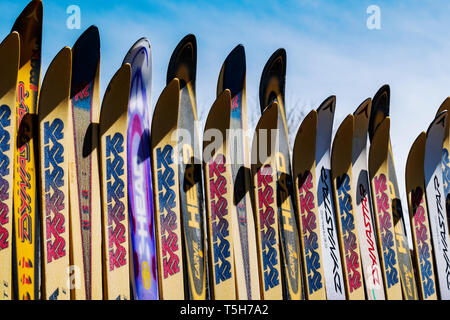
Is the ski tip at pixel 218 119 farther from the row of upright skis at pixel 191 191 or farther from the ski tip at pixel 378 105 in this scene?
the ski tip at pixel 378 105

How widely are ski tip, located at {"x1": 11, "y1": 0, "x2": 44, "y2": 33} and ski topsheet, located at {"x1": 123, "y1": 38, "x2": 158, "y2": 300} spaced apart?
930 millimetres

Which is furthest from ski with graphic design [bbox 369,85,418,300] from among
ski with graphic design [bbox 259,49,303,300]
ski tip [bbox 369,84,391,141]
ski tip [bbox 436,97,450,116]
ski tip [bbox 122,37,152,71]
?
ski tip [bbox 122,37,152,71]

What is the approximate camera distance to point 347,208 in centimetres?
676

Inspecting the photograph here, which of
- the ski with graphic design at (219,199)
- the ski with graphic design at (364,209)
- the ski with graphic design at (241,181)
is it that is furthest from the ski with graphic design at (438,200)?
the ski with graphic design at (219,199)

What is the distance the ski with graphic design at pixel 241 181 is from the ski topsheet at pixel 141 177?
0.81 meters

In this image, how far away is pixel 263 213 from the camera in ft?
Result: 20.1

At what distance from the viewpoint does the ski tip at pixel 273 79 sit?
6758 mm

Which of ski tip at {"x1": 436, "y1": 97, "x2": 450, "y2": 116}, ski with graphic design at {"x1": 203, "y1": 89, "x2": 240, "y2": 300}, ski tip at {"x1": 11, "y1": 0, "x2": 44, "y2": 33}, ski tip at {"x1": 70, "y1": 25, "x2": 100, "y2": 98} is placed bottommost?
ski with graphic design at {"x1": 203, "y1": 89, "x2": 240, "y2": 300}

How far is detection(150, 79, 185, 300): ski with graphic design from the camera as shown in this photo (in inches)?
212

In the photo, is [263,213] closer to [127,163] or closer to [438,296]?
[127,163]

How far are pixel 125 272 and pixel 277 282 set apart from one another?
1539 millimetres

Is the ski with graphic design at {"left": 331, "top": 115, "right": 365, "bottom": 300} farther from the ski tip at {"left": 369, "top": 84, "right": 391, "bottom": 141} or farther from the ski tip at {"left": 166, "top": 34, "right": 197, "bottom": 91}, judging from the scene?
the ski tip at {"left": 166, "top": 34, "right": 197, "bottom": 91}

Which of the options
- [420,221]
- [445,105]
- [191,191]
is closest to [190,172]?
[191,191]

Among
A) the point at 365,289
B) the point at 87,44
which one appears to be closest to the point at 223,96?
the point at 87,44
